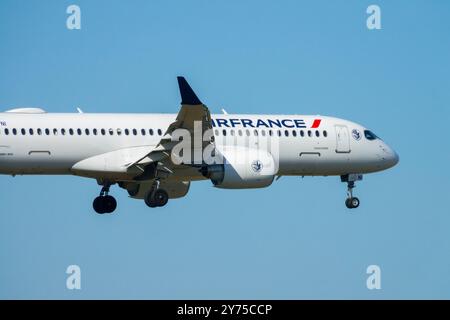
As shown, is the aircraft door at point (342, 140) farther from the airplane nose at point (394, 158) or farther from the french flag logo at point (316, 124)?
the airplane nose at point (394, 158)

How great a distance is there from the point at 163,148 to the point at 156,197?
6.84 feet

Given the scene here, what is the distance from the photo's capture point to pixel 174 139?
4309 cm

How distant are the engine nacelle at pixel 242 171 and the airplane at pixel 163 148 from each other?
36 millimetres

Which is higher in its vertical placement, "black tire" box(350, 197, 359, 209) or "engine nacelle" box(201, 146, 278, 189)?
"engine nacelle" box(201, 146, 278, 189)

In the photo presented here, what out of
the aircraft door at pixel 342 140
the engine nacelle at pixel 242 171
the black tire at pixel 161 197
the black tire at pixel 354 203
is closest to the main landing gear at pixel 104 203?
the black tire at pixel 161 197

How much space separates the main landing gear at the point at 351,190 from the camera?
4916 centimetres

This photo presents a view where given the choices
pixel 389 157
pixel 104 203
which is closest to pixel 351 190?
pixel 389 157

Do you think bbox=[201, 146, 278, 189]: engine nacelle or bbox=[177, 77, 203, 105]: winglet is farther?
bbox=[201, 146, 278, 189]: engine nacelle

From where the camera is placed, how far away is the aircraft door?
4850 cm

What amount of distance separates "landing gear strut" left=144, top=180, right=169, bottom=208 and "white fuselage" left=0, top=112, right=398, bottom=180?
139 cm

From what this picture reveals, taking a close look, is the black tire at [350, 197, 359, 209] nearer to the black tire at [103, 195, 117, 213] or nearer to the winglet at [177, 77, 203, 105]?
the black tire at [103, 195, 117, 213]

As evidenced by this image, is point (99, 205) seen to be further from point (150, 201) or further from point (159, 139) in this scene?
point (159, 139)

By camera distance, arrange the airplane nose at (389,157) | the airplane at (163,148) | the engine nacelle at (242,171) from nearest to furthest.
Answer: the airplane at (163,148) < the engine nacelle at (242,171) < the airplane nose at (389,157)

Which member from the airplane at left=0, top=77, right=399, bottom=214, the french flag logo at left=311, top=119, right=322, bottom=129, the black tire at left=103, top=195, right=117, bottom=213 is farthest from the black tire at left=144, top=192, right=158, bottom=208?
the french flag logo at left=311, top=119, right=322, bottom=129
